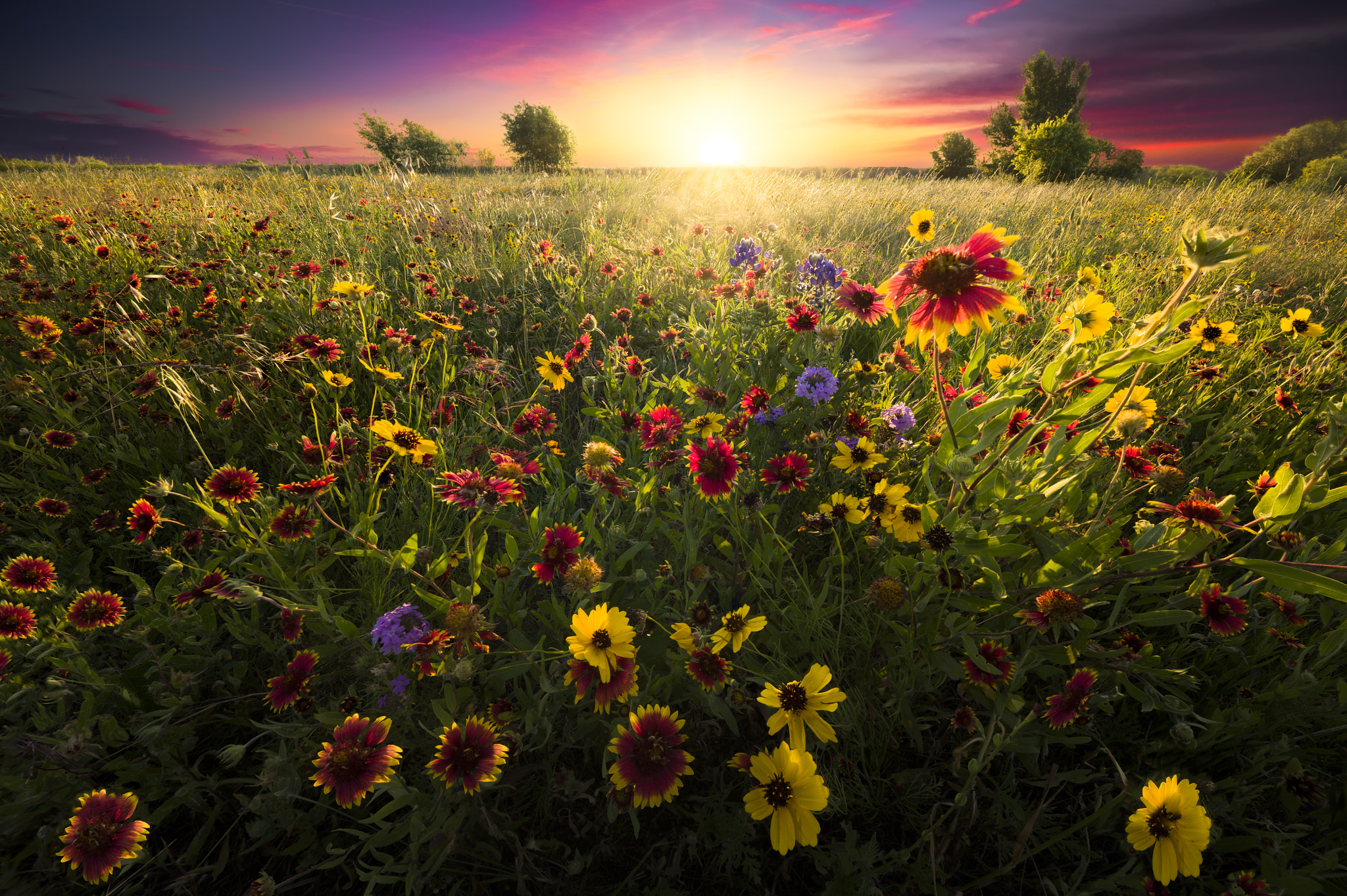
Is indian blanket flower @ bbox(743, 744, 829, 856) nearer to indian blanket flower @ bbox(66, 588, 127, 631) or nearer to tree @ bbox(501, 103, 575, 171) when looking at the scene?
indian blanket flower @ bbox(66, 588, 127, 631)

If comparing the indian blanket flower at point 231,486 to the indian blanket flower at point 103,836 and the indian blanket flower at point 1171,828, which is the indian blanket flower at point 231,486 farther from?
the indian blanket flower at point 1171,828

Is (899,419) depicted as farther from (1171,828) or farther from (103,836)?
(103,836)

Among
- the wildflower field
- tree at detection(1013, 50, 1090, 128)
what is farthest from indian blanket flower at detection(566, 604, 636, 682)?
tree at detection(1013, 50, 1090, 128)

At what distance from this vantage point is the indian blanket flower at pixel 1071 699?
3.21ft

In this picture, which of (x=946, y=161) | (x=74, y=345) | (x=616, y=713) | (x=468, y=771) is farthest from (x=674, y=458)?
(x=946, y=161)

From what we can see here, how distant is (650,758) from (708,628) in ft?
0.95

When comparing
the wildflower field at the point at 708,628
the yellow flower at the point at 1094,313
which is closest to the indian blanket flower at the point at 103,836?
the wildflower field at the point at 708,628

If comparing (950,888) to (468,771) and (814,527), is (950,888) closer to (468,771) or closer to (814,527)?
(814,527)

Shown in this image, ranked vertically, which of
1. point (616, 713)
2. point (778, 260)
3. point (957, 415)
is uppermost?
point (778, 260)

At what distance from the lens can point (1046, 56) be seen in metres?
28.0

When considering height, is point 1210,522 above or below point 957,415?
below

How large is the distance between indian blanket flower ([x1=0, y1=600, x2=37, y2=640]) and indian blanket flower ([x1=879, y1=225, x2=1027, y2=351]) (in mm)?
2061

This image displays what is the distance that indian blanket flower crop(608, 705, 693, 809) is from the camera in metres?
0.91

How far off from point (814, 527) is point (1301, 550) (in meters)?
1.06
